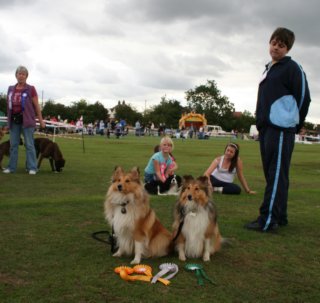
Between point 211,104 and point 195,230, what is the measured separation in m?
113

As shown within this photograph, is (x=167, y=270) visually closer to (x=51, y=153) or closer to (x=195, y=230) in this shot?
(x=195, y=230)

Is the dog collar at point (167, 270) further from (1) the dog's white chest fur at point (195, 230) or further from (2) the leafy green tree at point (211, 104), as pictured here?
(2) the leafy green tree at point (211, 104)

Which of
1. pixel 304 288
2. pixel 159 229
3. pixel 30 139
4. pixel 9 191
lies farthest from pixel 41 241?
pixel 30 139

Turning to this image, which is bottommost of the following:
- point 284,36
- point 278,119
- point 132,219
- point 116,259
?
point 116,259

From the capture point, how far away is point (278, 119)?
5.38 metres

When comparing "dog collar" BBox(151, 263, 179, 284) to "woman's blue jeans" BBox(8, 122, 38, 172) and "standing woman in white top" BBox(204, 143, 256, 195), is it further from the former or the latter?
"woman's blue jeans" BBox(8, 122, 38, 172)

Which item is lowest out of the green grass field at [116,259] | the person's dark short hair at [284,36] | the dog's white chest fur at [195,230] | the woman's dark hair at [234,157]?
the green grass field at [116,259]

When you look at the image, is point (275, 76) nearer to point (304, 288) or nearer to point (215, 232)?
point (215, 232)

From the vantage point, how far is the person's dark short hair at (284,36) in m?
5.30

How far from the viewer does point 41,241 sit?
4840 mm

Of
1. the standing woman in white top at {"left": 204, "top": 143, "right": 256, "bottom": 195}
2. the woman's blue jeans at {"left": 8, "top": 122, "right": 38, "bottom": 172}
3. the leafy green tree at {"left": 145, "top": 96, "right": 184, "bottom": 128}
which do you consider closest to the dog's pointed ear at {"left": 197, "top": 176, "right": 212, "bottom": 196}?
the standing woman in white top at {"left": 204, "top": 143, "right": 256, "bottom": 195}

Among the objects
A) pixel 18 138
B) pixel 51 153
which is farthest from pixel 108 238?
pixel 51 153

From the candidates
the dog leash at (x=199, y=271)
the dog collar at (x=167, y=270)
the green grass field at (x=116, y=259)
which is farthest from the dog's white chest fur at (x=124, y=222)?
the dog leash at (x=199, y=271)

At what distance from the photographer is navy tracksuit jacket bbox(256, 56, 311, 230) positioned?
5.34 m
